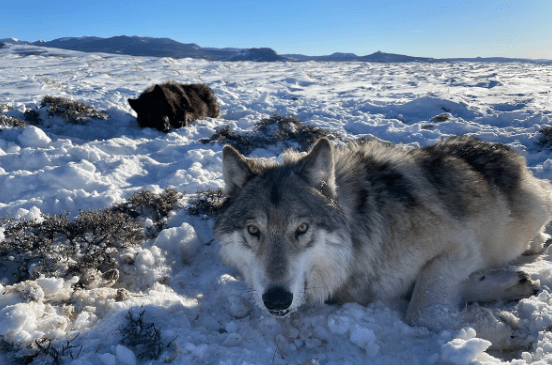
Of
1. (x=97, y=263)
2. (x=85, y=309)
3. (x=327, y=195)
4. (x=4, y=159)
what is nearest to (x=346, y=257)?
(x=327, y=195)

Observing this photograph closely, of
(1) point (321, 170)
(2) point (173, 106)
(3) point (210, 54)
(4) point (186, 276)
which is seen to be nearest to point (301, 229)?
(1) point (321, 170)

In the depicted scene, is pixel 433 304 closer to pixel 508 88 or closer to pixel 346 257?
pixel 346 257

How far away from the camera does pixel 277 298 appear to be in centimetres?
217

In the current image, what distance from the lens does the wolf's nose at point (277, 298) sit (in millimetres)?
2168

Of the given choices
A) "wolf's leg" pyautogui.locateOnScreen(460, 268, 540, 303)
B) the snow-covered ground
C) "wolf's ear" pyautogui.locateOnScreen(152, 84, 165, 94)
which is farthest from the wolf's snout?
"wolf's ear" pyautogui.locateOnScreen(152, 84, 165, 94)

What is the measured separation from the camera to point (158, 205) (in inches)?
163

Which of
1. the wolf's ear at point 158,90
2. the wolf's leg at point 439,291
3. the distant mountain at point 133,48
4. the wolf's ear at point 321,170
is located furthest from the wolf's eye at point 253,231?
the distant mountain at point 133,48

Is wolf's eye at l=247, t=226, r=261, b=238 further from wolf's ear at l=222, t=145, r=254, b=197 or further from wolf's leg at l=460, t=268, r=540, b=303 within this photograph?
wolf's leg at l=460, t=268, r=540, b=303

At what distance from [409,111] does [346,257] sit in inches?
339

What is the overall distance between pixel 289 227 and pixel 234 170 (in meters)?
0.80

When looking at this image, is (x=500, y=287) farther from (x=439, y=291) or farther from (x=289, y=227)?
(x=289, y=227)

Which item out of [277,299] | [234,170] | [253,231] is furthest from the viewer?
[234,170]

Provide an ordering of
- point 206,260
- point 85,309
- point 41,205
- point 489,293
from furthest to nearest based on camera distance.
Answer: point 41,205
point 206,260
point 489,293
point 85,309

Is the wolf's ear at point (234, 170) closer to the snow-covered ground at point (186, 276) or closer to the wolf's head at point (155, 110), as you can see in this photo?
the snow-covered ground at point (186, 276)
